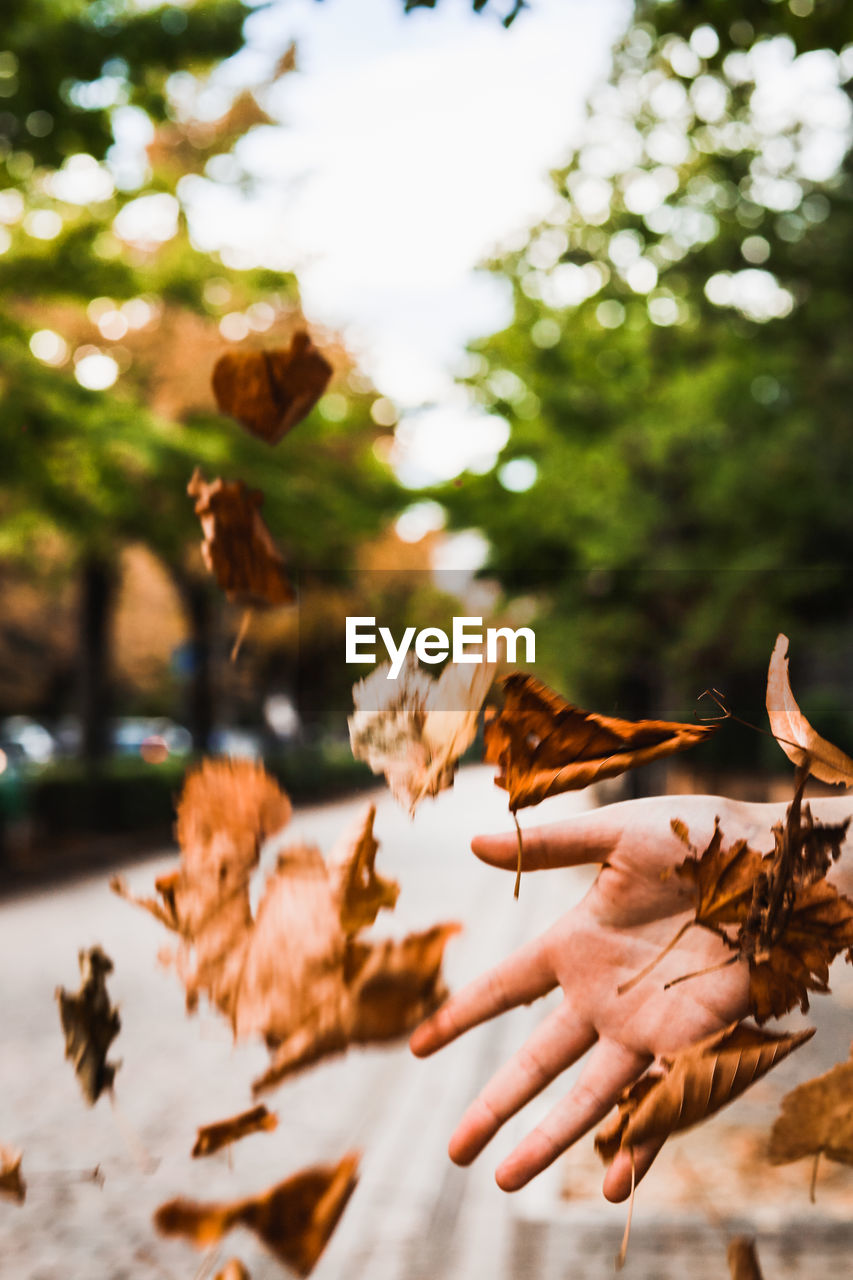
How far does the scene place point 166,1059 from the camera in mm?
6113

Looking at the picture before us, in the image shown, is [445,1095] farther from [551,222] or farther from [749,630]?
[551,222]

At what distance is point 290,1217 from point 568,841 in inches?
16.7

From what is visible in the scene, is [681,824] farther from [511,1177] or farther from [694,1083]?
[511,1177]

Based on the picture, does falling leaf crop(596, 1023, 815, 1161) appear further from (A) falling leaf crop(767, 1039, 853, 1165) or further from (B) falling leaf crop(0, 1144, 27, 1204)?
(B) falling leaf crop(0, 1144, 27, 1204)

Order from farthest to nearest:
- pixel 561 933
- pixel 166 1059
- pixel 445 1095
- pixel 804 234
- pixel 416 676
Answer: pixel 804 234 → pixel 166 1059 → pixel 445 1095 → pixel 561 933 → pixel 416 676

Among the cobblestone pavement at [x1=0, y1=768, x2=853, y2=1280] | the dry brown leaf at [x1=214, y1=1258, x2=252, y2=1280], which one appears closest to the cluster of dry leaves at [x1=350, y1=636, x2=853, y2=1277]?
the dry brown leaf at [x1=214, y1=1258, x2=252, y2=1280]

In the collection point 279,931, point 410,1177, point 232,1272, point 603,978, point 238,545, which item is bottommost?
point 410,1177

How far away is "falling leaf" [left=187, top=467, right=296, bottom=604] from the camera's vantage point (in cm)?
115

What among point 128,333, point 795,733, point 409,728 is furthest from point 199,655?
point 795,733

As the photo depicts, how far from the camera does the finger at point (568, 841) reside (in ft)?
3.59

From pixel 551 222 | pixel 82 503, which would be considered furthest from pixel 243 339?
pixel 551 222

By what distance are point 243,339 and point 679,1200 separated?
38.9 feet

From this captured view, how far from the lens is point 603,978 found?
118 centimetres

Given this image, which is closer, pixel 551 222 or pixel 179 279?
pixel 551 222
